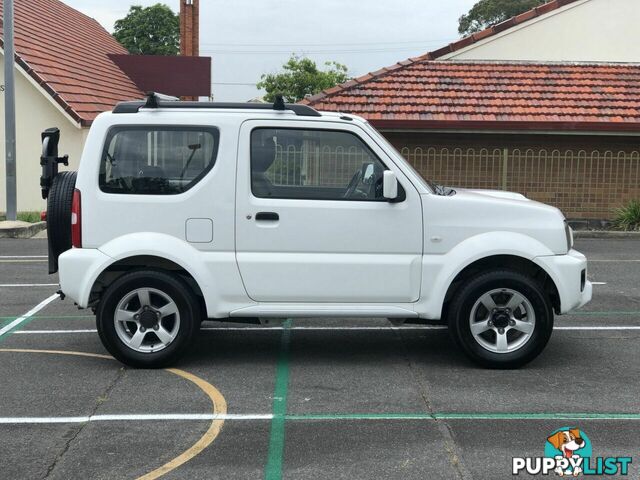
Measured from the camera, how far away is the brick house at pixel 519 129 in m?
19.7

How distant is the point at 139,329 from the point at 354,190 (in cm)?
199

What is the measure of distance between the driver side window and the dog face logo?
2365mm

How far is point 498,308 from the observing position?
6789 millimetres

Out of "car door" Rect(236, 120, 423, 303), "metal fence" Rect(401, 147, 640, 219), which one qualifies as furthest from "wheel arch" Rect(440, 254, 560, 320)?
"metal fence" Rect(401, 147, 640, 219)

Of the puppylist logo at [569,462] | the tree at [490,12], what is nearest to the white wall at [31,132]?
the puppylist logo at [569,462]

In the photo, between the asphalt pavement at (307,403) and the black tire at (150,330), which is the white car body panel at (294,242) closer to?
the black tire at (150,330)

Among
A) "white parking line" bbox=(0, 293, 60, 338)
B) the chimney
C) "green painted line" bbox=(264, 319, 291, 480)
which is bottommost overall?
"white parking line" bbox=(0, 293, 60, 338)

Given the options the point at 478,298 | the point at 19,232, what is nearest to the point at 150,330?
the point at 478,298

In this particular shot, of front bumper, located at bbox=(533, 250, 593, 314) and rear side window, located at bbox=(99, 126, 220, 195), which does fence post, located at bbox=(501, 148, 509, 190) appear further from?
rear side window, located at bbox=(99, 126, 220, 195)

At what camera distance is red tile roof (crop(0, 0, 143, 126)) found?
21.9 m

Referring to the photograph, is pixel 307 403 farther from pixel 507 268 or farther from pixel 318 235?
pixel 507 268

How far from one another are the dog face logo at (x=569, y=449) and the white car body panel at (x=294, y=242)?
68.1 inches

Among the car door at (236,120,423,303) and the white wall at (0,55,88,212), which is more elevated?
the white wall at (0,55,88,212)

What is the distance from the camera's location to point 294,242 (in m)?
6.77
